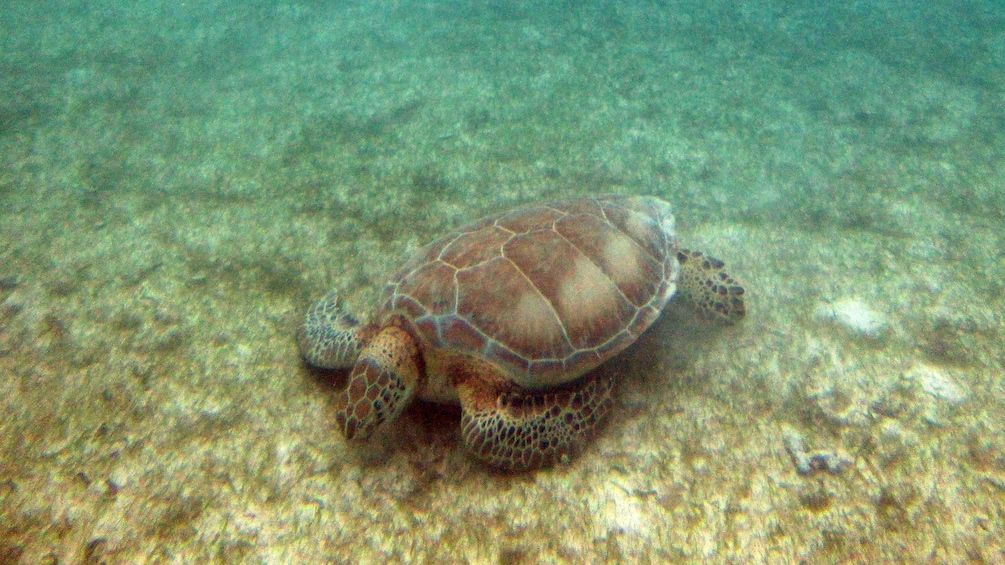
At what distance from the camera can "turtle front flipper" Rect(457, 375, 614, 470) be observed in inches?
89.5

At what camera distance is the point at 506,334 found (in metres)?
2.41

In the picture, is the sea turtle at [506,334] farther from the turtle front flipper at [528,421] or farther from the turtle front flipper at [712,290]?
the turtle front flipper at [712,290]

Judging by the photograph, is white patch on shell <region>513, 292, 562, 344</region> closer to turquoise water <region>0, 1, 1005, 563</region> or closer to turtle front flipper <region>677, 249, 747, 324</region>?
turquoise water <region>0, 1, 1005, 563</region>

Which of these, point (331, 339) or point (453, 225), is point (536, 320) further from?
point (453, 225)

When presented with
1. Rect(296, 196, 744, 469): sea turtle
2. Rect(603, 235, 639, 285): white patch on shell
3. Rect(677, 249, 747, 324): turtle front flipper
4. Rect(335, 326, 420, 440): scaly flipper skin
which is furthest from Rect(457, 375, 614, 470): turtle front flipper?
Rect(677, 249, 747, 324): turtle front flipper

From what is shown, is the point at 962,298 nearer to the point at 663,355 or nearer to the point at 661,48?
the point at 663,355

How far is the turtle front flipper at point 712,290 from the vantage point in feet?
9.73

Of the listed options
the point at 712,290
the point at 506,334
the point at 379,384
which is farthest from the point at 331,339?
the point at 712,290

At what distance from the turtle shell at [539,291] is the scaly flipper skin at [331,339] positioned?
0.22 meters

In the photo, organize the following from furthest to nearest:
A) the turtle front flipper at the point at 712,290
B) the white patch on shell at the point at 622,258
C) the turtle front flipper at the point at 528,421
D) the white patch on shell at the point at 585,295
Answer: the turtle front flipper at the point at 712,290
the white patch on shell at the point at 622,258
the white patch on shell at the point at 585,295
the turtle front flipper at the point at 528,421

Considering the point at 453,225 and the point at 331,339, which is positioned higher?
the point at 331,339

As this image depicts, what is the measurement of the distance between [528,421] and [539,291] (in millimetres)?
695

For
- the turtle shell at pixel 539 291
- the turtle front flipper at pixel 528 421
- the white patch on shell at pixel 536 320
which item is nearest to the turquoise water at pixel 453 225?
the turtle front flipper at pixel 528 421

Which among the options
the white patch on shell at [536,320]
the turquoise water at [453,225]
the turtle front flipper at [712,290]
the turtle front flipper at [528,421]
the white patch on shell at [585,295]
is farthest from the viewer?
the turtle front flipper at [712,290]
